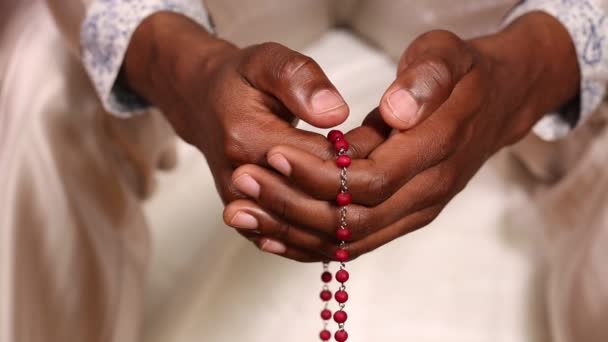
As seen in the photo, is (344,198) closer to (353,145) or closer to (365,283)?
(353,145)

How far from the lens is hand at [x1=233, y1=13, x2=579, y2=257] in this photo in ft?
1.10

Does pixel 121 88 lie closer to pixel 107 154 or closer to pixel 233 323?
pixel 107 154

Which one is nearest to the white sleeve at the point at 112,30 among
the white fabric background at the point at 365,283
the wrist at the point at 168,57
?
the wrist at the point at 168,57

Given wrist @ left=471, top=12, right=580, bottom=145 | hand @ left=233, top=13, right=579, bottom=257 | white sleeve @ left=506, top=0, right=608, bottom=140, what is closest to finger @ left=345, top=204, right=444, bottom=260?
hand @ left=233, top=13, right=579, bottom=257

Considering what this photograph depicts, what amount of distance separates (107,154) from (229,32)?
18 cm

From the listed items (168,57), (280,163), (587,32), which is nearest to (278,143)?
(280,163)

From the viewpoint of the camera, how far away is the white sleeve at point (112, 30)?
52 cm

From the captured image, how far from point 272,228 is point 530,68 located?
24cm

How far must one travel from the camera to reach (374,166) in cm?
33

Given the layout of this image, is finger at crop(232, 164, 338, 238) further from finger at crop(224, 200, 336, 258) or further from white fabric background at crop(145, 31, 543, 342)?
white fabric background at crop(145, 31, 543, 342)

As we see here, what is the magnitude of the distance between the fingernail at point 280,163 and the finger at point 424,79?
56 mm

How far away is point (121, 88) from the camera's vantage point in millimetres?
560

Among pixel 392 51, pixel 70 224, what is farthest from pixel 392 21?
pixel 70 224

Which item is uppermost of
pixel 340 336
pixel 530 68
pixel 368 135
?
pixel 530 68
